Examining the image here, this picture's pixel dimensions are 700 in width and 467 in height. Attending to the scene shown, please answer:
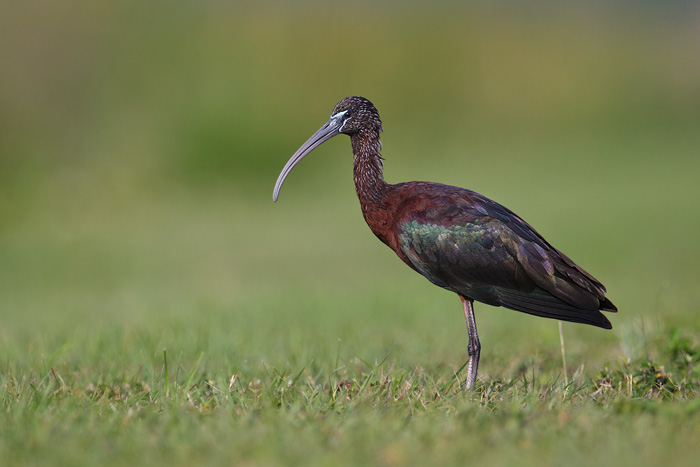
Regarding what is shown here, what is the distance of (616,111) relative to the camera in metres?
20.6

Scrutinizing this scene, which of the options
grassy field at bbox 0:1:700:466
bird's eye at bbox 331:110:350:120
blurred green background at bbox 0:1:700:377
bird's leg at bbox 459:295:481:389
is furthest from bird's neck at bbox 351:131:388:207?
blurred green background at bbox 0:1:700:377

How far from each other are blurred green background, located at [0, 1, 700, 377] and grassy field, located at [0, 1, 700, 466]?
0.07 metres

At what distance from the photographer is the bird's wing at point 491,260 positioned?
15.1 ft

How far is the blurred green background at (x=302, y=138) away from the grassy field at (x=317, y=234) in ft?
→ 0.23

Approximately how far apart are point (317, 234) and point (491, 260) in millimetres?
9450

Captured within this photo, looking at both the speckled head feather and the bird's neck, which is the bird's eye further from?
the bird's neck

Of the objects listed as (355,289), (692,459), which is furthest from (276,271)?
(692,459)

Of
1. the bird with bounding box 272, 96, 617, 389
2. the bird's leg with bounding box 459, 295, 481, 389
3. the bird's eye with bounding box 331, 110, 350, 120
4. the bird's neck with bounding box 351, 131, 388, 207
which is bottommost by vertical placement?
the bird's leg with bounding box 459, 295, 481, 389

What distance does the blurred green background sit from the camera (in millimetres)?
11805

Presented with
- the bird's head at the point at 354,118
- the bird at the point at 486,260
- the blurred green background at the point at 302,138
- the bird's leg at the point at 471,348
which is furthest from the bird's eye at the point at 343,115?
the blurred green background at the point at 302,138

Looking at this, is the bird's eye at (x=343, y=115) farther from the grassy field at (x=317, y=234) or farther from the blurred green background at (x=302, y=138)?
the blurred green background at (x=302, y=138)

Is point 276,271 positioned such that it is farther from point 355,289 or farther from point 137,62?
point 137,62

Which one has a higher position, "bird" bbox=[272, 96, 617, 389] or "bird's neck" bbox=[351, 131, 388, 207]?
"bird's neck" bbox=[351, 131, 388, 207]

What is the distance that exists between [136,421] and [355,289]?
6266mm
